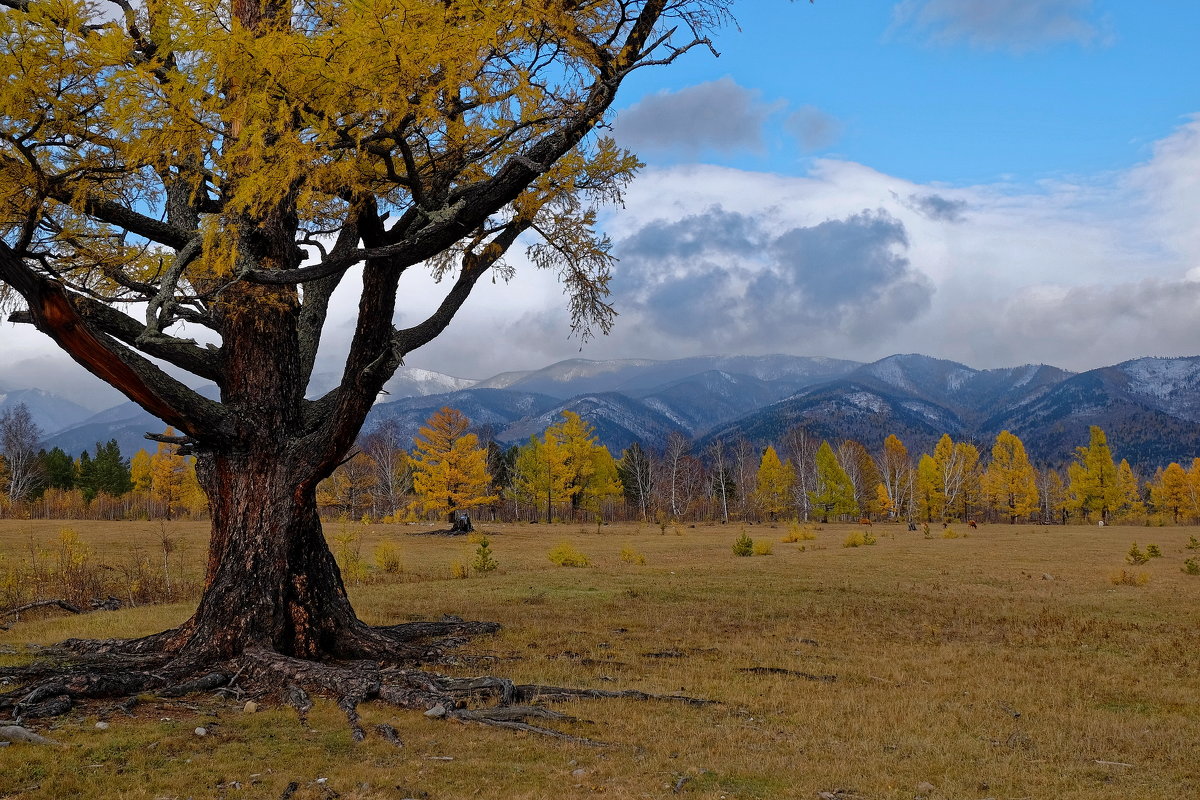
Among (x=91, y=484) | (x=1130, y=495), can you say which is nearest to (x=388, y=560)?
(x=91, y=484)

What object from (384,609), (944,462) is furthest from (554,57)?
(944,462)

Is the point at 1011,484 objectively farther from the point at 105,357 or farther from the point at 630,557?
the point at 105,357

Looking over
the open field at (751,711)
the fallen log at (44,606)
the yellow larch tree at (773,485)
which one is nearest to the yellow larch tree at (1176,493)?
the yellow larch tree at (773,485)

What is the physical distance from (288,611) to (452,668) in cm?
205

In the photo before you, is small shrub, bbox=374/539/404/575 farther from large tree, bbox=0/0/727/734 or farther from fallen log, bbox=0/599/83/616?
large tree, bbox=0/0/727/734

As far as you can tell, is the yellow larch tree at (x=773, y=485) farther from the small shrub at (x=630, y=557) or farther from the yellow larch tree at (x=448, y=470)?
the small shrub at (x=630, y=557)

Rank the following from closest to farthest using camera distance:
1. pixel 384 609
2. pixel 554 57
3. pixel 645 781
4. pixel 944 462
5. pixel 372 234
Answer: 1. pixel 645 781
2. pixel 554 57
3. pixel 372 234
4. pixel 384 609
5. pixel 944 462

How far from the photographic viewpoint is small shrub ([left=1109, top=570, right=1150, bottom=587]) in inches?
685

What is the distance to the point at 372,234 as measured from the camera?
27.4 ft

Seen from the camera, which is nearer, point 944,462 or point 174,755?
point 174,755

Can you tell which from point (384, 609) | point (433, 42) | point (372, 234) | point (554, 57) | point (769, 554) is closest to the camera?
point (433, 42)

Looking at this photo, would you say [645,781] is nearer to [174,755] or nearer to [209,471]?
[174,755]

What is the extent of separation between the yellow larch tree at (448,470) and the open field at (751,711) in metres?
27.3

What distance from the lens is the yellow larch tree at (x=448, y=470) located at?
4388 cm
